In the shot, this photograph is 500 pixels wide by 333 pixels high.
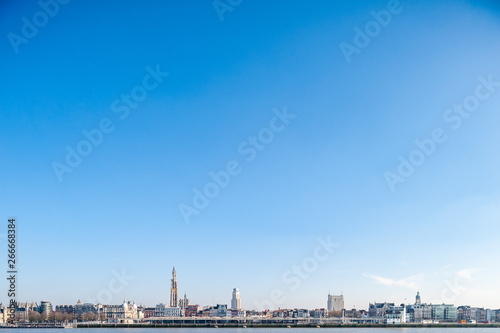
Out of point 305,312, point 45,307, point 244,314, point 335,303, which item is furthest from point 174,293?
point 335,303

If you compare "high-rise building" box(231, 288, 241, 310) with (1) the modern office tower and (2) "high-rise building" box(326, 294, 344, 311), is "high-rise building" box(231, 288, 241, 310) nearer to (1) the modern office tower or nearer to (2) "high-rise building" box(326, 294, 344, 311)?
(2) "high-rise building" box(326, 294, 344, 311)

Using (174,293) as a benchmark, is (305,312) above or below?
below

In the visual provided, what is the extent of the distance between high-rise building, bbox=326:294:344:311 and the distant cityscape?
223mm

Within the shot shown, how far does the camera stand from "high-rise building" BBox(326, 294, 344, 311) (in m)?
110

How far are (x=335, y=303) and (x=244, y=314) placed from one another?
2250cm

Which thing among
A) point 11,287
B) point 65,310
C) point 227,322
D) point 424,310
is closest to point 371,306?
point 424,310

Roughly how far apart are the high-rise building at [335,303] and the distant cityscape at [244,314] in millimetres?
223

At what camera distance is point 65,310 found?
101562mm

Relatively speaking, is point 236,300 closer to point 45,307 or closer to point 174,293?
point 174,293

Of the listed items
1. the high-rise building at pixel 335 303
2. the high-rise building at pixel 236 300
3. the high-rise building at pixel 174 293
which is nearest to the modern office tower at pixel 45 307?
the high-rise building at pixel 174 293

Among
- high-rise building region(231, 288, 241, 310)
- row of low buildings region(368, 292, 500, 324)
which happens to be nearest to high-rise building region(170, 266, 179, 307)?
high-rise building region(231, 288, 241, 310)

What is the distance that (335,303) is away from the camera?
364 ft

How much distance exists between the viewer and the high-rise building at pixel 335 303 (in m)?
110

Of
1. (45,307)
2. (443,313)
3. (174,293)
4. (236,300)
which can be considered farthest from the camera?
(236,300)
